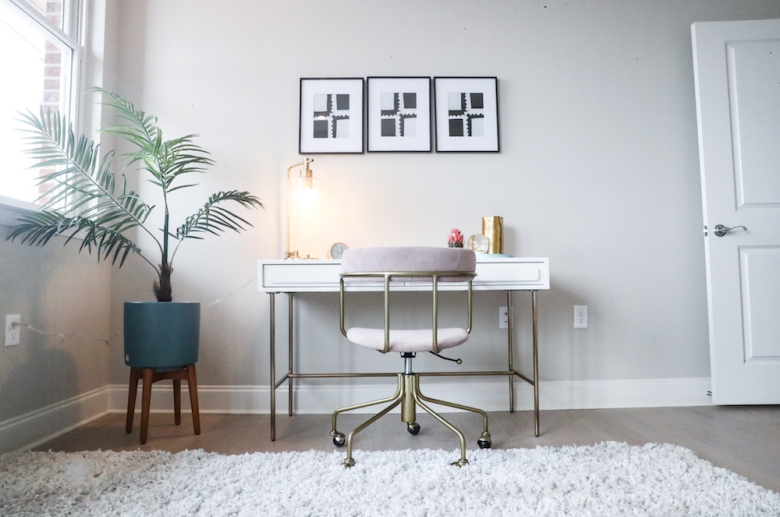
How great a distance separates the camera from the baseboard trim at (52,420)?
1.70 metres

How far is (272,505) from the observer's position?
49.6 inches

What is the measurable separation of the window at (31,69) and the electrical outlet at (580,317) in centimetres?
252

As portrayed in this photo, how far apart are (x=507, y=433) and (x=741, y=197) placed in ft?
5.67

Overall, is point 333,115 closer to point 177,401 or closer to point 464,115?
point 464,115

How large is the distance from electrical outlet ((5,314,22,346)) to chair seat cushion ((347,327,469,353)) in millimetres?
1245

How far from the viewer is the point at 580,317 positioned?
94.7 inches

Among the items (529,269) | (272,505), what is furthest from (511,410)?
(272,505)

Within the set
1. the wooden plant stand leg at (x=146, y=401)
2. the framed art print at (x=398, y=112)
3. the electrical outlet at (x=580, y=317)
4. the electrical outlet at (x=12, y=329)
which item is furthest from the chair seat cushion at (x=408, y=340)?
the electrical outlet at (x=12, y=329)

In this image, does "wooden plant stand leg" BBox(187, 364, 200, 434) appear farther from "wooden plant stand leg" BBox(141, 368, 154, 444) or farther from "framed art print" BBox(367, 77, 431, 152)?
"framed art print" BBox(367, 77, 431, 152)

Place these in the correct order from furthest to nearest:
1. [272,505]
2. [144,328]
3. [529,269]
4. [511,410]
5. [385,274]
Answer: [511,410] → [529,269] → [144,328] → [385,274] → [272,505]

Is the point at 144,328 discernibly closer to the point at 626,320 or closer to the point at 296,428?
the point at 296,428

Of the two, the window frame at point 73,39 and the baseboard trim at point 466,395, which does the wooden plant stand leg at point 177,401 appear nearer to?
the baseboard trim at point 466,395

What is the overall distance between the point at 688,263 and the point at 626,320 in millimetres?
453

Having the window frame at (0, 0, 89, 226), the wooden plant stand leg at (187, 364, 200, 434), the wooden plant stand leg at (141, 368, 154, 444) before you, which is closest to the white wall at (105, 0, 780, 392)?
the window frame at (0, 0, 89, 226)
